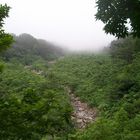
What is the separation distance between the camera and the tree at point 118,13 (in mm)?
9164

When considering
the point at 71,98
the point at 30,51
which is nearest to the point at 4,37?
the point at 71,98

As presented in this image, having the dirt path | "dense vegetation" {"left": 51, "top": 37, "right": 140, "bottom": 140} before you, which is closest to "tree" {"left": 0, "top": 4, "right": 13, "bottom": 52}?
"dense vegetation" {"left": 51, "top": 37, "right": 140, "bottom": 140}

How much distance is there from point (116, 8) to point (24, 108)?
366cm

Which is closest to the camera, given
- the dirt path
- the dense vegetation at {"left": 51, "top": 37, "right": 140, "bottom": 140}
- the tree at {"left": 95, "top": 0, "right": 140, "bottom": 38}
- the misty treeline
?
the tree at {"left": 95, "top": 0, "right": 140, "bottom": 38}

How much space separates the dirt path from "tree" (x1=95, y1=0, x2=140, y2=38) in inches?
412

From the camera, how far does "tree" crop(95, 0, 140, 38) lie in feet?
30.1

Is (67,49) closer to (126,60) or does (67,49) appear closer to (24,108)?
(126,60)

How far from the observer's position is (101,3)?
9.35 meters

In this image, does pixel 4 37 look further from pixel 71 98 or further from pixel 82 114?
pixel 71 98

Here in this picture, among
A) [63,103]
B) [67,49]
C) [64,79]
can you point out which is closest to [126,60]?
[64,79]

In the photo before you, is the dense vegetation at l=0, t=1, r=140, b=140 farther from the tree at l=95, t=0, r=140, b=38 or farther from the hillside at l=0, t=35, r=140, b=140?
the tree at l=95, t=0, r=140, b=38

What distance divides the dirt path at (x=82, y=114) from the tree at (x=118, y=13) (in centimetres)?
1047

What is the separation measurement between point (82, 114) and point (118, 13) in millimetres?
13345

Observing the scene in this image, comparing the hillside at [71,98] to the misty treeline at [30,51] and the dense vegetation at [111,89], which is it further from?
the misty treeline at [30,51]
